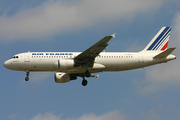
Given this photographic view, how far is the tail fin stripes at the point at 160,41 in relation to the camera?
52531 millimetres

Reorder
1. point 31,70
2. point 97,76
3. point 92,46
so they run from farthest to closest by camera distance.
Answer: point 97,76, point 31,70, point 92,46

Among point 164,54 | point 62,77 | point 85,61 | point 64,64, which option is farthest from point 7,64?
point 164,54

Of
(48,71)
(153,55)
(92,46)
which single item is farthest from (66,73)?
(153,55)

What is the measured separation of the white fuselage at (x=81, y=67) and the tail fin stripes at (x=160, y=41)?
221 centimetres

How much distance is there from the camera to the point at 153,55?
50562 mm

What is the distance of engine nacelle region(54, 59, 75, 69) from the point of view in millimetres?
47344

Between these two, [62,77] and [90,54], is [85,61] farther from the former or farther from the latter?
[62,77]

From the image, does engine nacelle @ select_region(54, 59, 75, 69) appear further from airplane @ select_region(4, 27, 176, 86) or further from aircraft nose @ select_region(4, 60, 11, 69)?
aircraft nose @ select_region(4, 60, 11, 69)

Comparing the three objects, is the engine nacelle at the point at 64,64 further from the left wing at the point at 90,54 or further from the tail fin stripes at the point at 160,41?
the tail fin stripes at the point at 160,41

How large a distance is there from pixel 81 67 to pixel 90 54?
2432 mm

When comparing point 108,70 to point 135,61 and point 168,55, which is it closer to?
point 135,61

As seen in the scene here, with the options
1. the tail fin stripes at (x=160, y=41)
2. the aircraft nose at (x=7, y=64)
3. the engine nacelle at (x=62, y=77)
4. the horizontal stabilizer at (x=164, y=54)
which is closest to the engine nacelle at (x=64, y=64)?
the engine nacelle at (x=62, y=77)

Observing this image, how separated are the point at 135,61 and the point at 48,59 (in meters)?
12.5

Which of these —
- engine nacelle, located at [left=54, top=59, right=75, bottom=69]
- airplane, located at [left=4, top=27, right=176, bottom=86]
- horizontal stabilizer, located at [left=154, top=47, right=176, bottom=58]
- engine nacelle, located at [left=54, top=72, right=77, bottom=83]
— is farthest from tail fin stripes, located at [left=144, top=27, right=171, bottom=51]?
engine nacelle, located at [left=54, top=72, right=77, bottom=83]
